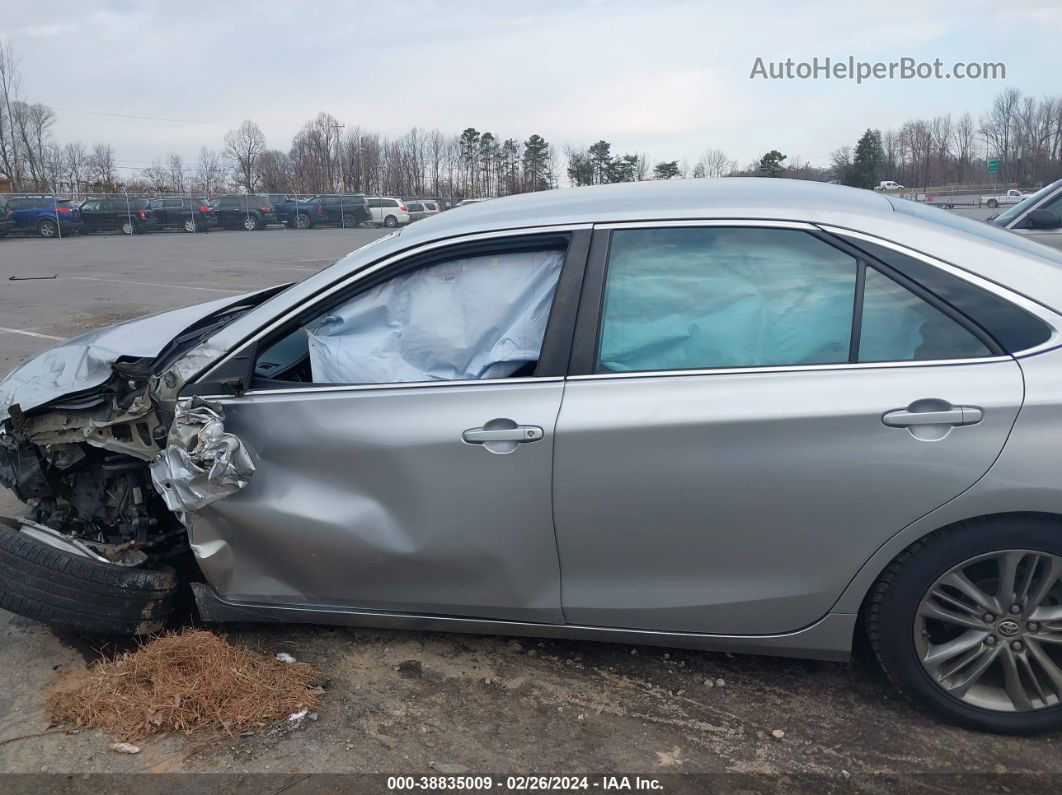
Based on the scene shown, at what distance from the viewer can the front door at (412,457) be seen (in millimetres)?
2779

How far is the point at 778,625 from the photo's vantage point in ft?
9.07

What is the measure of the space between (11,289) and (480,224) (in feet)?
51.9

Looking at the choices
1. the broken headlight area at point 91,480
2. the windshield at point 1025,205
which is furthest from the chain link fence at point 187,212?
the broken headlight area at point 91,480

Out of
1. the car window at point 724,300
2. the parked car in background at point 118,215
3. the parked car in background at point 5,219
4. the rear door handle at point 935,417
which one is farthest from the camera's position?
the parked car in background at point 118,215

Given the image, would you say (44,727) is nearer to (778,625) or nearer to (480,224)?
(480,224)

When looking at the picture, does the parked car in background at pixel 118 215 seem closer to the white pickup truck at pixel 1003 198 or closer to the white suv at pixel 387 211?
the white suv at pixel 387 211

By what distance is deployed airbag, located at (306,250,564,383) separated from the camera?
2.97 m

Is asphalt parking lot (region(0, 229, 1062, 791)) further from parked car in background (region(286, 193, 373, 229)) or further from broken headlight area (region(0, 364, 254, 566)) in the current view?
parked car in background (region(286, 193, 373, 229))

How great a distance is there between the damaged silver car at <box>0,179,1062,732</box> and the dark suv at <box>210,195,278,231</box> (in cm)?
4094

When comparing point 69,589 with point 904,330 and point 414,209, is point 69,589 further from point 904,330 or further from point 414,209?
point 414,209

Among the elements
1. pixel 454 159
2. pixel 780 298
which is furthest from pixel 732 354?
pixel 454 159

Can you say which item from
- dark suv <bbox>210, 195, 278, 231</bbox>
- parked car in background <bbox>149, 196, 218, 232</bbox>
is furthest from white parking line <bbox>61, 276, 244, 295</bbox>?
dark suv <bbox>210, 195, 278, 231</bbox>

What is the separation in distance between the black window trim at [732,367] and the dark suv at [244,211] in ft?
136

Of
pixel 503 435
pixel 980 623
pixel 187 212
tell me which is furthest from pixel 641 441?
pixel 187 212
